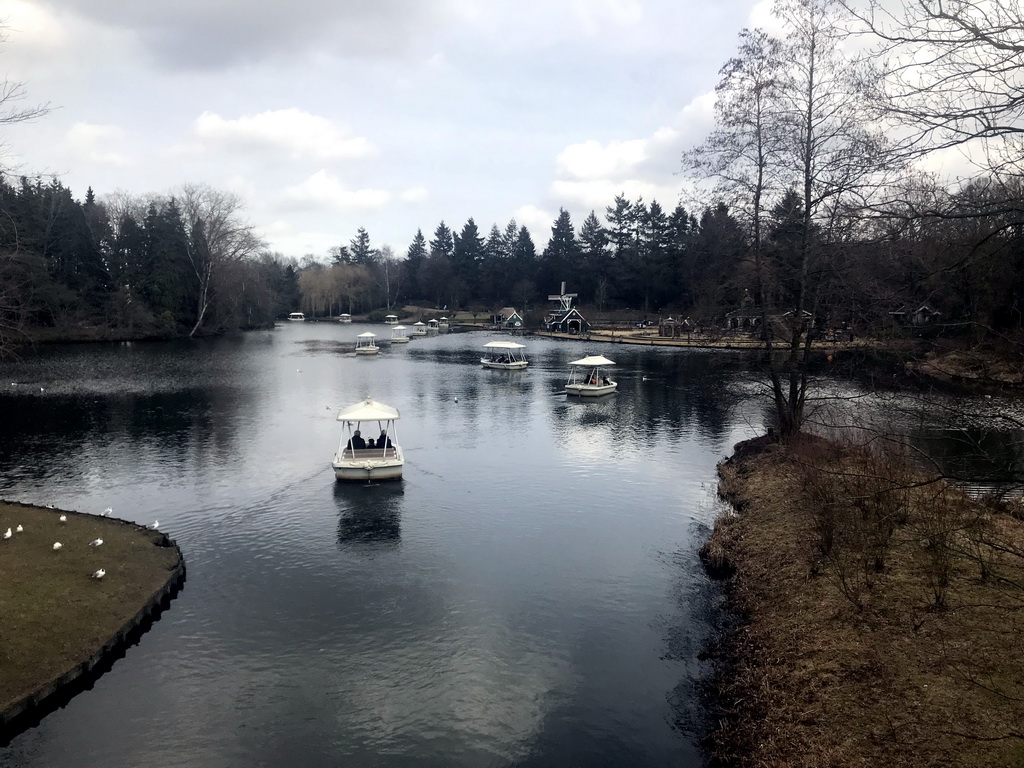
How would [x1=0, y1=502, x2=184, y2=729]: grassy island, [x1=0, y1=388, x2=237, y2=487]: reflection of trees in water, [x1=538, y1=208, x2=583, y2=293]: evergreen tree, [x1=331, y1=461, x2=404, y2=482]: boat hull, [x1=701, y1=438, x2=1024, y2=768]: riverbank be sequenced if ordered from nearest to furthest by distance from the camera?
[x1=701, y1=438, x2=1024, y2=768]: riverbank
[x1=0, y1=502, x2=184, y2=729]: grassy island
[x1=331, y1=461, x2=404, y2=482]: boat hull
[x1=0, y1=388, x2=237, y2=487]: reflection of trees in water
[x1=538, y1=208, x2=583, y2=293]: evergreen tree

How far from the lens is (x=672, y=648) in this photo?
43.2 feet

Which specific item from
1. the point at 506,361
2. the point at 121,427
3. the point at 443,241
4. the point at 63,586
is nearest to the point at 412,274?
the point at 443,241

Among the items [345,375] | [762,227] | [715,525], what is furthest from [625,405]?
[345,375]

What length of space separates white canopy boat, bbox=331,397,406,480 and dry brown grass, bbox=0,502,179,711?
7.56 meters

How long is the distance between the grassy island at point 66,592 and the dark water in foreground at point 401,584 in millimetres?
603

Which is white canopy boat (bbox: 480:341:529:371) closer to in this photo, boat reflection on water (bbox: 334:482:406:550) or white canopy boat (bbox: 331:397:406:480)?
white canopy boat (bbox: 331:397:406:480)

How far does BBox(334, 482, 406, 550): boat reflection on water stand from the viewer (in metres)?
19.0

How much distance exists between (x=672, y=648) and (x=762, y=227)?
16.3 meters

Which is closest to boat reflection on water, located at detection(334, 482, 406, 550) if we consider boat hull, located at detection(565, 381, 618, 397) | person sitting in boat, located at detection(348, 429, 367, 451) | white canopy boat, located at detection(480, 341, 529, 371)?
person sitting in boat, located at detection(348, 429, 367, 451)

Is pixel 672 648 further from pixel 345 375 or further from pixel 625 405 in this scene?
pixel 345 375

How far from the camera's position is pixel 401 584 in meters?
16.1

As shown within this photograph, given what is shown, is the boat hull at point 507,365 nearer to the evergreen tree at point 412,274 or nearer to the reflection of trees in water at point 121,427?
the reflection of trees in water at point 121,427

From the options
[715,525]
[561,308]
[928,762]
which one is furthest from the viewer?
[561,308]

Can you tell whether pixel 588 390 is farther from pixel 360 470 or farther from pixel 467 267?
pixel 467 267
